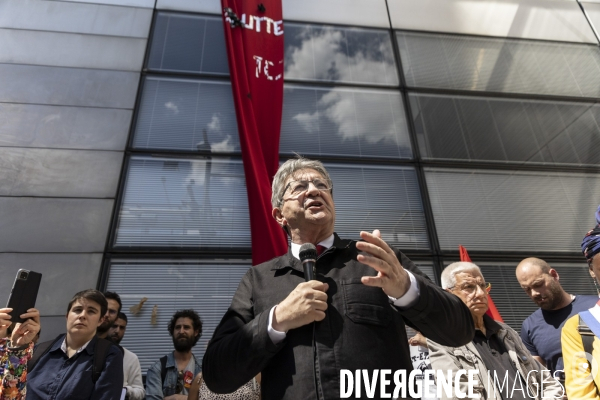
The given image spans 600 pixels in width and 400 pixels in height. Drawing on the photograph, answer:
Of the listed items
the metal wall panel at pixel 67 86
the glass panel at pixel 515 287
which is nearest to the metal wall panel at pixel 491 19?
the glass panel at pixel 515 287

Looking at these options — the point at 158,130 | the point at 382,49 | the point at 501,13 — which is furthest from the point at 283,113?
the point at 501,13

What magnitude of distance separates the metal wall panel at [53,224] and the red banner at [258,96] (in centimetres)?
175

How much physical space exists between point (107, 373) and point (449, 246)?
159 inches

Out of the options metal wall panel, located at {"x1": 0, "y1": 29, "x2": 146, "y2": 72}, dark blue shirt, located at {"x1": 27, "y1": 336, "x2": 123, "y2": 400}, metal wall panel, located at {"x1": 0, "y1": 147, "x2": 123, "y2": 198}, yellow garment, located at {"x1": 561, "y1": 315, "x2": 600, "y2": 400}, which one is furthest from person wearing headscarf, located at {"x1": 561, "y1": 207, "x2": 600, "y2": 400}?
metal wall panel, located at {"x1": 0, "y1": 29, "x2": 146, "y2": 72}

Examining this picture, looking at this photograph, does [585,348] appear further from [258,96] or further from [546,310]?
[258,96]

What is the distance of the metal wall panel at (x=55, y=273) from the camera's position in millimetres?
4074

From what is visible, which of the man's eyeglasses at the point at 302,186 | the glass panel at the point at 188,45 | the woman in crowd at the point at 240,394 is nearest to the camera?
the man's eyeglasses at the point at 302,186

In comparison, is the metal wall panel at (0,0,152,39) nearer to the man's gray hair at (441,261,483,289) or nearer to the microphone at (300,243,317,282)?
the man's gray hair at (441,261,483,289)

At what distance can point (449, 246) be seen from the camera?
5.02 m

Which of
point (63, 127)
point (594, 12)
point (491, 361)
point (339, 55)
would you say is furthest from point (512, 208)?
point (63, 127)

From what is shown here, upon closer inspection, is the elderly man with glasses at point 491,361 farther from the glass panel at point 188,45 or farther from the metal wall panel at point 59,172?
the glass panel at point 188,45

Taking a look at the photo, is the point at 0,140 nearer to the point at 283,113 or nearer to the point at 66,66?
the point at 66,66

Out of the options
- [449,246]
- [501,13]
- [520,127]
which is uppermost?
[501,13]

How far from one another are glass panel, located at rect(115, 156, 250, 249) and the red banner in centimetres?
38
